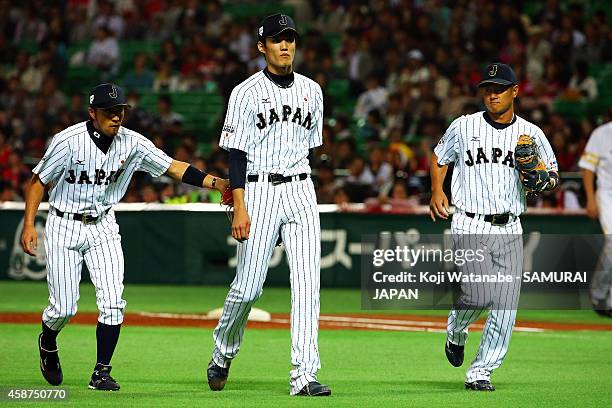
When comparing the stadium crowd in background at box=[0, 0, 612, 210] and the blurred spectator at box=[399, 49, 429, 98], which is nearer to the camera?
the stadium crowd in background at box=[0, 0, 612, 210]

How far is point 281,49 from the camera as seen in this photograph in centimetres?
768

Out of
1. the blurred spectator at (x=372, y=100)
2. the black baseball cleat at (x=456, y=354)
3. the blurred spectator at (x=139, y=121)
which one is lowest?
the black baseball cleat at (x=456, y=354)

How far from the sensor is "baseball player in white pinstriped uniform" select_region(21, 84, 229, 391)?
799 cm

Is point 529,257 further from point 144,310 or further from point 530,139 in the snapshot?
point 530,139

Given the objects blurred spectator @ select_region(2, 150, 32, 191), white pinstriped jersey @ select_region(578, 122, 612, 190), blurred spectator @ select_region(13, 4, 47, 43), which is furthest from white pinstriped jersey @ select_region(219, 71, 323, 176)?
blurred spectator @ select_region(13, 4, 47, 43)

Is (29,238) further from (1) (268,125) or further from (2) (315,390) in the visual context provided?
(2) (315,390)

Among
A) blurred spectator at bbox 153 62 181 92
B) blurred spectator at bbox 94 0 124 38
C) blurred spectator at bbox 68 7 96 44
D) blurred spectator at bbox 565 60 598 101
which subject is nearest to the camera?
blurred spectator at bbox 565 60 598 101

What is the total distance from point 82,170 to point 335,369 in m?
2.62

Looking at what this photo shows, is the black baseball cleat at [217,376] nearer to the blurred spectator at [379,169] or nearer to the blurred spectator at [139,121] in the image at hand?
the blurred spectator at [379,169]

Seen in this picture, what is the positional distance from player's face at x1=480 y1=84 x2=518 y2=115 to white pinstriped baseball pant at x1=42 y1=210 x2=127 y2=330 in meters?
2.73

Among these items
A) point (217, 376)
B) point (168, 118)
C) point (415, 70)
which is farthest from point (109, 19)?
point (217, 376)

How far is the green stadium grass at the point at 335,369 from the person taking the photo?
25.0 ft

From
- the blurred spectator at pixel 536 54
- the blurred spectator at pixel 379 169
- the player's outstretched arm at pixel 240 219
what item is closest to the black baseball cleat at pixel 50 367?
the player's outstretched arm at pixel 240 219

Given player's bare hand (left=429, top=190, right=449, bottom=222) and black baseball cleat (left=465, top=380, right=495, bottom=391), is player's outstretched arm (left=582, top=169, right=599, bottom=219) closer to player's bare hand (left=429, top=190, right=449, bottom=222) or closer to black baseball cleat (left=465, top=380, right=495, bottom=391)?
player's bare hand (left=429, top=190, right=449, bottom=222)
